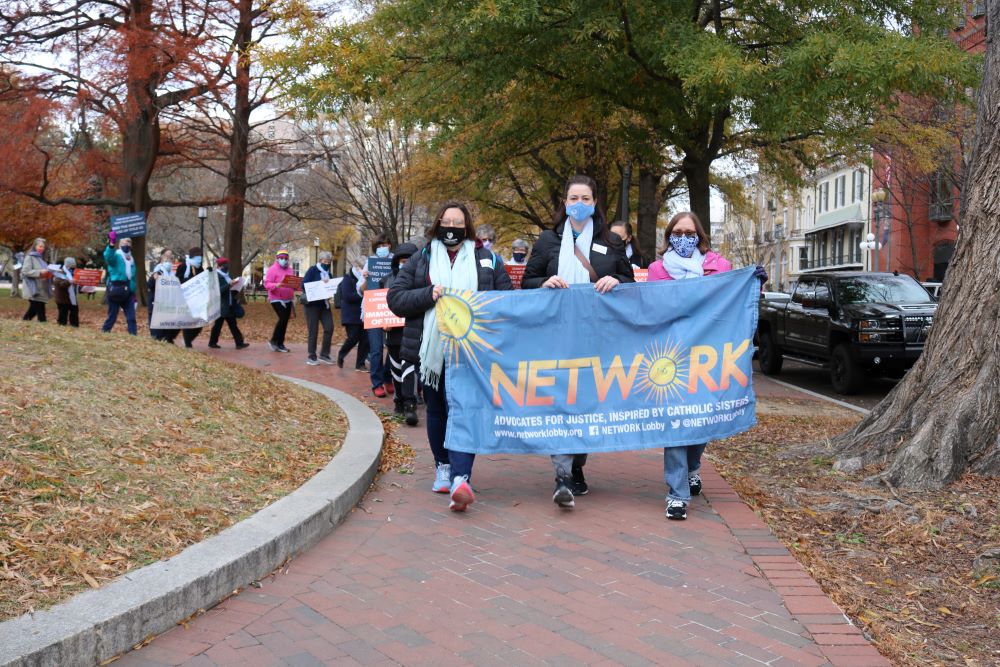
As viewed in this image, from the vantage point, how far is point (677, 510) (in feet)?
19.3

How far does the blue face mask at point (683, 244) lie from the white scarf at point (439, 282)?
4.34ft

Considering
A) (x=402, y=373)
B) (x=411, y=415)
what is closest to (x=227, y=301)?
(x=402, y=373)

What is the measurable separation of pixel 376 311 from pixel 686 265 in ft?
17.0

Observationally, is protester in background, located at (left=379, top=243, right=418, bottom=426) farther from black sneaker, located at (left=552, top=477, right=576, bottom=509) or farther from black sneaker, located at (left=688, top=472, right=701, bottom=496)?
black sneaker, located at (left=688, top=472, right=701, bottom=496)

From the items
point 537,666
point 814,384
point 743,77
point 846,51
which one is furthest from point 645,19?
point 537,666

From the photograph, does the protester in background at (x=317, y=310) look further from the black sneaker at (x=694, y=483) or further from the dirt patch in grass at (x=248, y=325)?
the black sneaker at (x=694, y=483)

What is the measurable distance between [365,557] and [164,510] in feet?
3.50

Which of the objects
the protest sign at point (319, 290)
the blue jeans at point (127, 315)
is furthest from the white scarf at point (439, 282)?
the blue jeans at point (127, 315)

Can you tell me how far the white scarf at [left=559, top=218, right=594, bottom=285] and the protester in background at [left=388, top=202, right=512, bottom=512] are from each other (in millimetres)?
415

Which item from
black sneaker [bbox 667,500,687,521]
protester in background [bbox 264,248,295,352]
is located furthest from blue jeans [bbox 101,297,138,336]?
black sneaker [bbox 667,500,687,521]

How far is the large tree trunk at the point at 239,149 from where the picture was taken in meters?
27.6

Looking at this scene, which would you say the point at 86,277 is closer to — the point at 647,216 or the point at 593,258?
the point at 647,216

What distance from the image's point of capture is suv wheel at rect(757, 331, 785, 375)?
16953mm

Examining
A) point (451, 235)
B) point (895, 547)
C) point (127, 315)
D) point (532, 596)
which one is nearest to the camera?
point (532, 596)
